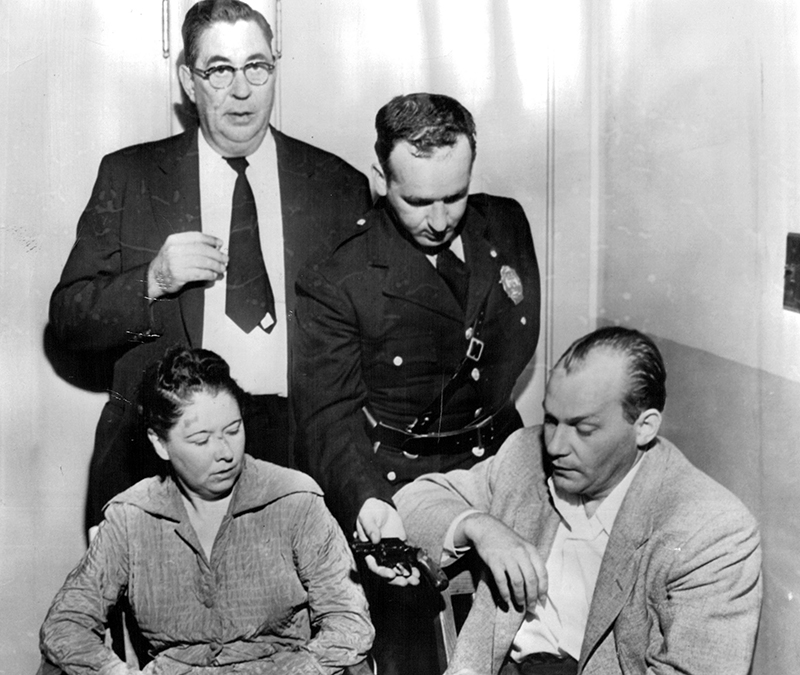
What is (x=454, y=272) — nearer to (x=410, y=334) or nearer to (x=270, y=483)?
(x=410, y=334)

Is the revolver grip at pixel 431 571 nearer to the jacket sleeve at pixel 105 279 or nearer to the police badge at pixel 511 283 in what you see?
the police badge at pixel 511 283

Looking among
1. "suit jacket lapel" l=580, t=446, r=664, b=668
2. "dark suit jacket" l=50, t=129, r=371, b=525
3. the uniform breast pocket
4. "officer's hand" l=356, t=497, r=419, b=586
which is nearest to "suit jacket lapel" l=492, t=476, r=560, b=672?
"suit jacket lapel" l=580, t=446, r=664, b=668

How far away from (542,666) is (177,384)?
1129mm

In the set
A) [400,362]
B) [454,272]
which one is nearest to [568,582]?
[400,362]

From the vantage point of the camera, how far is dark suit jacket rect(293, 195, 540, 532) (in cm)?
226

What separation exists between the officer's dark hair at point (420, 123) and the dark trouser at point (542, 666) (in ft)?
4.06

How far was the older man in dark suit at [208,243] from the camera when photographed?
222 cm

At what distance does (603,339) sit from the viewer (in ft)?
7.34

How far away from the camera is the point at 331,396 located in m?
2.26

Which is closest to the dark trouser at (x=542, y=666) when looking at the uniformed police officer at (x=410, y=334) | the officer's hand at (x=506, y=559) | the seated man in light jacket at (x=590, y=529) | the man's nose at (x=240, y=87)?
the seated man in light jacket at (x=590, y=529)

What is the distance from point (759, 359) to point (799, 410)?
16cm

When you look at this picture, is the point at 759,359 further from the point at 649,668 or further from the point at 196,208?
the point at 196,208

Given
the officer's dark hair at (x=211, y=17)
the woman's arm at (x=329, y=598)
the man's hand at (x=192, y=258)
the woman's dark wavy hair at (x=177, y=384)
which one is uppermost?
the officer's dark hair at (x=211, y=17)

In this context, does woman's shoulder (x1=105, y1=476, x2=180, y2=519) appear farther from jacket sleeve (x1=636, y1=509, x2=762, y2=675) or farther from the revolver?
jacket sleeve (x1=636, y1=509, x2=762, y2=675)
